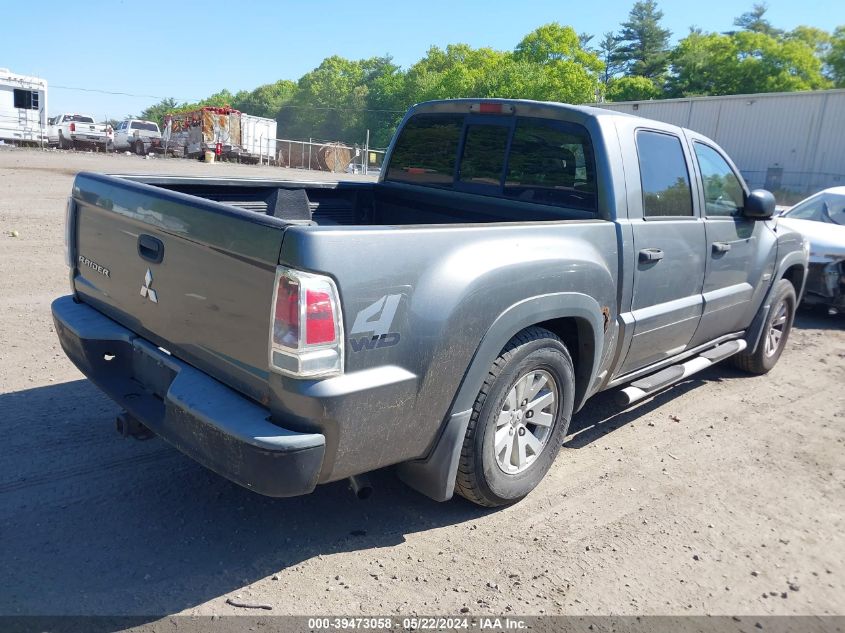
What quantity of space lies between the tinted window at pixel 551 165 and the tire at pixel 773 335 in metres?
2.72

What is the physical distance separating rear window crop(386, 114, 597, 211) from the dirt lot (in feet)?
5.30

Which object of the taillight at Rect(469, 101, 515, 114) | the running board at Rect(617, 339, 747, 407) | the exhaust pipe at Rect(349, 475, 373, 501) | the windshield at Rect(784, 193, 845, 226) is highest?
the taillight at Rect(469, 101, 515, 114)

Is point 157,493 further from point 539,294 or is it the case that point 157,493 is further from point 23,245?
point 23,245

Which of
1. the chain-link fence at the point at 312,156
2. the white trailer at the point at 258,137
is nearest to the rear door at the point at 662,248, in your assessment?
the white trailer at the point at 258,137

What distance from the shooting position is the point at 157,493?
3488 mm

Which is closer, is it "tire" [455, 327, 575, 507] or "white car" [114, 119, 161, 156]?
"tire" [455, 327, 575, 507]

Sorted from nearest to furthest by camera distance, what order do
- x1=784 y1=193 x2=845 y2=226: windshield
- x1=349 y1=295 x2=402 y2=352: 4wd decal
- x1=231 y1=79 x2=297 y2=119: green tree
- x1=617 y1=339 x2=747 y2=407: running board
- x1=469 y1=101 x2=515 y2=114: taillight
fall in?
x1=349 y1=295 x2=402 y2=352: 4wd decal < x1=617 y1=339 x2=747 y2=407: running board < x1=469 y1=101 x2=515 y2=114: taillight < x1=784 y1=193 x2=845 y2=226: windshield < x1=231 y1=79 x2=297 y2=119: green tree

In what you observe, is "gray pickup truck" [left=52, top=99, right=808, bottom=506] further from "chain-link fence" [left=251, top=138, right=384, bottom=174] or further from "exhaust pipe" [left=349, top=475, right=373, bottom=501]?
"chain-link fence" [left=251, top=138, right=384, bottom=174]

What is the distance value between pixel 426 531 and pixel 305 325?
140 cm

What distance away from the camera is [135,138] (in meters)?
39.1

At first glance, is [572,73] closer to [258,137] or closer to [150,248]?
[258,137]

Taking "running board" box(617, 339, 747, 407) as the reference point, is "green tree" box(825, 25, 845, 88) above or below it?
above

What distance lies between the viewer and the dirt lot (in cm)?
285

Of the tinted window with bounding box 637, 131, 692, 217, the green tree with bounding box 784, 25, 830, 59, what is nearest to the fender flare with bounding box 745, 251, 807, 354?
the tinted window with bounding box 637, 131, 692, 217
